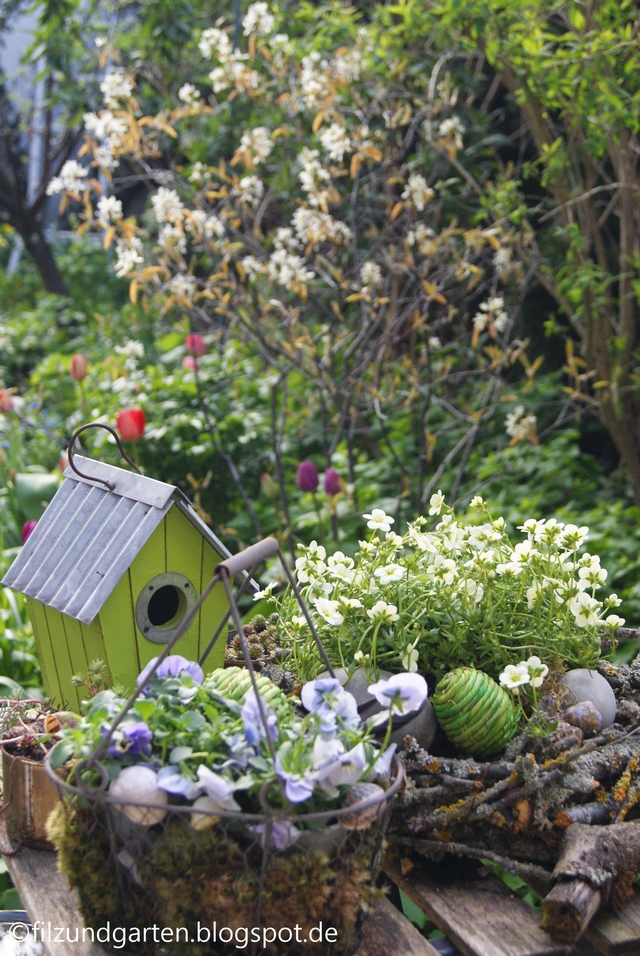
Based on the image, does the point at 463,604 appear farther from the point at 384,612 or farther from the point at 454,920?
the point at 454,920

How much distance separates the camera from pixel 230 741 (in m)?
0.83

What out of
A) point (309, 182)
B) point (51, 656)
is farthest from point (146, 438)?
point (51, 656)

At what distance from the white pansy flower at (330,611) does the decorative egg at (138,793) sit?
0.35 metres

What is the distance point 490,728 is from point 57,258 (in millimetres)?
7539

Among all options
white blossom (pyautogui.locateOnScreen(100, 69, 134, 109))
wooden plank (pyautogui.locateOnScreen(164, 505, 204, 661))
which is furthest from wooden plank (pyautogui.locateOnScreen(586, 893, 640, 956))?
white blossom (pyautogui.locateOnScreen(100, 69, 134, 109))

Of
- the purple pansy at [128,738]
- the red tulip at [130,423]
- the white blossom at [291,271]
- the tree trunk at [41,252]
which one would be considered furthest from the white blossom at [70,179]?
the tree trunk at [41,252]

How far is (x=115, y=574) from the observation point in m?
1.11

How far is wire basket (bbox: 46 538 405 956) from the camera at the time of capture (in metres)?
0.79

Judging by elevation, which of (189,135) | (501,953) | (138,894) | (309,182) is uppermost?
(189,135)

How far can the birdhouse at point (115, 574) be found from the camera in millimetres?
1130

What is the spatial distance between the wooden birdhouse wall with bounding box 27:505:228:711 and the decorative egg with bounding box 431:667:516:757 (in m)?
0.37

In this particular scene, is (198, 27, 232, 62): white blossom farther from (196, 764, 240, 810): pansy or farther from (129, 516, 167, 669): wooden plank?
(196, 764, 240, 810): pansy

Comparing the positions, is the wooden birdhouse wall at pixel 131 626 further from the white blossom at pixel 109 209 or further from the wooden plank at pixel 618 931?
the white blossom at pixel 109 209

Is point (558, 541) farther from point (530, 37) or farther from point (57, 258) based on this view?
point (57, 258)
